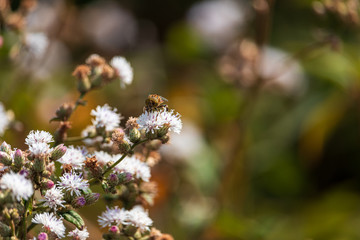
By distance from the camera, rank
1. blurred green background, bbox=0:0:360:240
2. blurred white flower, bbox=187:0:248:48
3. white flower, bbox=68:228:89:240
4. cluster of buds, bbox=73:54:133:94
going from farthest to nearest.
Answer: blurred white flower, bbox=187:0:248:48 < blurred green background, bbox=0:0:360:240 < cluster of buds, bbox=73:54:133:94 < white flower, bbox=68:228:89:240

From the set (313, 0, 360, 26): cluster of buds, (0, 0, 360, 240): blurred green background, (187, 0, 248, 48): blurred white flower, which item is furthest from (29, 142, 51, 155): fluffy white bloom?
(187, 0, 248, 48): blurred white flower

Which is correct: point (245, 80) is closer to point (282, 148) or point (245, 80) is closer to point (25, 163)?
point (282, 148)

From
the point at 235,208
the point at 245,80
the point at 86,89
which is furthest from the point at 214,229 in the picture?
the point at 86,89

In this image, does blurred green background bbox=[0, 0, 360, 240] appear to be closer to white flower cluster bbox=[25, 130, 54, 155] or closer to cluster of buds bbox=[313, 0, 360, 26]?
cluster of buds bbox=[313, 0, 360, 26]

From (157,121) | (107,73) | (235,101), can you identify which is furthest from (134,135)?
(235,101)

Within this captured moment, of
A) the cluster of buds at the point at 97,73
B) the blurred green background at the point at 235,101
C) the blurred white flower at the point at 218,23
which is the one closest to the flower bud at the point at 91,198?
the cluster of buds at the point at 97,73
